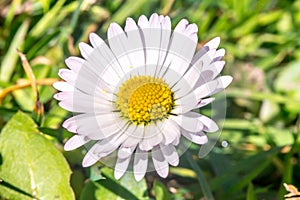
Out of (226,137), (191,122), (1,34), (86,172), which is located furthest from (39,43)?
(191,122)

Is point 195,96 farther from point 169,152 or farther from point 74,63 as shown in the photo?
point 74,63

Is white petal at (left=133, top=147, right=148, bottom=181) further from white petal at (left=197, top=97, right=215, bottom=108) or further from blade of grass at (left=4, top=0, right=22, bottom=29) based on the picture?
blade of grass at (left=4, top=0, right=22, bottom=29)

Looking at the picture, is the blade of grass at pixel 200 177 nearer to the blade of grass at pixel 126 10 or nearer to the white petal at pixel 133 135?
the white petal at pixel 133 135

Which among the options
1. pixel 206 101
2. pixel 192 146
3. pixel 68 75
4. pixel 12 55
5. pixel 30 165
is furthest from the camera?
pixel 12 55

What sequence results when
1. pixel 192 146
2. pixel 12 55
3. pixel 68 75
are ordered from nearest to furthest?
pixel 68 75 < pixel 192 146 < pixel 12 55

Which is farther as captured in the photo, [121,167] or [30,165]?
[30,165]

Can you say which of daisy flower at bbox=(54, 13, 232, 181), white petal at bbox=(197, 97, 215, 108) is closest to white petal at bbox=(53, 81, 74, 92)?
daisy flower at bbox=(54, 13, 232, 181)

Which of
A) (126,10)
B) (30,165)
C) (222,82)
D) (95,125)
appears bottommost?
(30,165)

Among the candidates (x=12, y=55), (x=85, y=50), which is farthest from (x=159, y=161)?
(x=12, y=55)

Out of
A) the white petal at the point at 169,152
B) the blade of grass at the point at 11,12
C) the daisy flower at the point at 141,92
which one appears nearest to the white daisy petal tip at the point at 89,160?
the daisy flower at the point at 141,92
